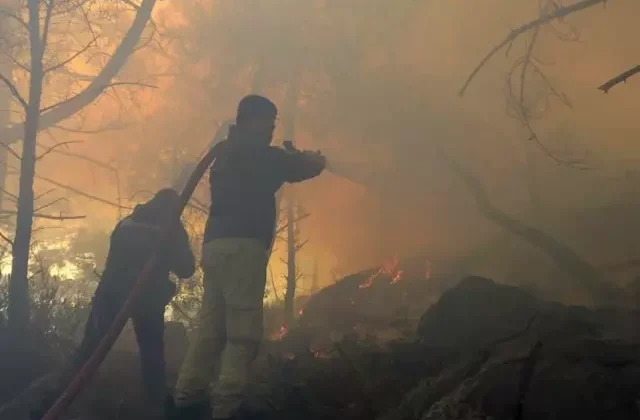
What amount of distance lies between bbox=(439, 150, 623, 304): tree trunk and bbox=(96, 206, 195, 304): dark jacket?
7589 mm

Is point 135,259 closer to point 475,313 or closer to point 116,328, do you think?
point 116,328

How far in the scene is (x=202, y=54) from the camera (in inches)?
550

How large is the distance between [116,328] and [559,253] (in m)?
9.58

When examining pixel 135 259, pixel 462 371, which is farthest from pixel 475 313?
pixel 135 259

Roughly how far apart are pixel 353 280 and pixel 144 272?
853 cm

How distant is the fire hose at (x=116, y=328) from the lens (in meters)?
3.25

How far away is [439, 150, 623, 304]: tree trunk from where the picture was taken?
31.2 ft

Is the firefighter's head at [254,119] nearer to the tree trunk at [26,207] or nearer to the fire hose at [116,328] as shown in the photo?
the fire hose at [116,328]

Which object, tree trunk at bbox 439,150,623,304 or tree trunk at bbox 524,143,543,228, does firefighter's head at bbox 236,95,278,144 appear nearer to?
tree trunk at bbox 439,150,623,304

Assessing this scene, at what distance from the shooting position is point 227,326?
3389 mm

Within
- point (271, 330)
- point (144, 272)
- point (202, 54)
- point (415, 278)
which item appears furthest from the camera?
point (202, 54)

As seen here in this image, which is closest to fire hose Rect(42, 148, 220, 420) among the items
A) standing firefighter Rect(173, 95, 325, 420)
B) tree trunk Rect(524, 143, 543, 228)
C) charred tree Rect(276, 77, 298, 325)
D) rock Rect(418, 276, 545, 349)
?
standing firefighter Rect(173, 95, 325, 420)

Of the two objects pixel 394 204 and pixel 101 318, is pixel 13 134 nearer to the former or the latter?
pixel 101 318

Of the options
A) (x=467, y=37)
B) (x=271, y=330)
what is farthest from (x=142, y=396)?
(x=467, y=37)
